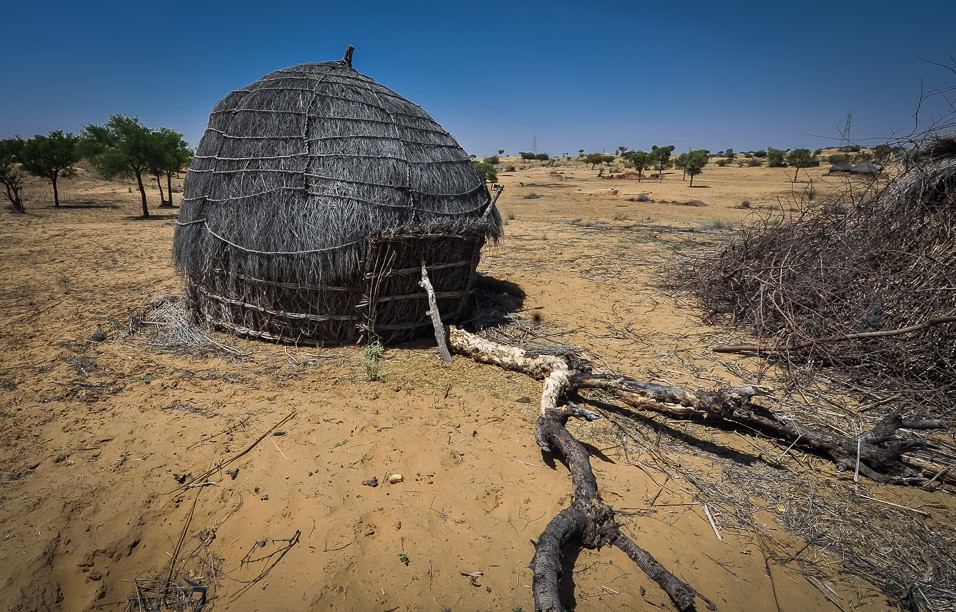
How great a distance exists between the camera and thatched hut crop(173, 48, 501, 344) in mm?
5492

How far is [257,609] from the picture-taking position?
2750 millimetres

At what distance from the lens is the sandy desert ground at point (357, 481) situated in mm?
2902

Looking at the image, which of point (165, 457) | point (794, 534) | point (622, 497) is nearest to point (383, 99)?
point (165, 457)

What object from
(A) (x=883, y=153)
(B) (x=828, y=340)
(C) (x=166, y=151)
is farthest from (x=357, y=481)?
(C) (x=166, y=151)

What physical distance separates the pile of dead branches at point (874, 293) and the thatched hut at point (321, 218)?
13.7 feet

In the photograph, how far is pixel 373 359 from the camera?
5.45m

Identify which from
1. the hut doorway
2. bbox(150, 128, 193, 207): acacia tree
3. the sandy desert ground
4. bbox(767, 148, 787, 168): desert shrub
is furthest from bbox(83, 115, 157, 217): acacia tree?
bbox(767, 148, 787, 168): desert shrub

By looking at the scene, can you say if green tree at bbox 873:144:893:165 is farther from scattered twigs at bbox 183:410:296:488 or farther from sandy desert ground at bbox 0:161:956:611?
scattered twigs at bbox 183:410:296:488

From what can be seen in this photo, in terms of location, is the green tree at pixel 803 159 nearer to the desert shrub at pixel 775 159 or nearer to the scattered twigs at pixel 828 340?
the desert shrub at pixel 775 159

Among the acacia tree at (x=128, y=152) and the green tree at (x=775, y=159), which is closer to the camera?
the acacia tree at (x=128, y=152)

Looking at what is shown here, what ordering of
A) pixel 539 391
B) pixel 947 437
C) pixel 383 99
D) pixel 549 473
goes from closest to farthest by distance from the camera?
pixel 549 473 < pixel 947 437 < pixel 539 391 < pixel 383 99

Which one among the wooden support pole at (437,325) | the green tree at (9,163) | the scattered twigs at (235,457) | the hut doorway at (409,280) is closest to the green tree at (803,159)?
the hut doorway at (409,280)

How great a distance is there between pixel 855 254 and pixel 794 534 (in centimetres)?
463

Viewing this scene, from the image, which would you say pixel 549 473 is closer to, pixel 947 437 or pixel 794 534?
pixel 794 534
